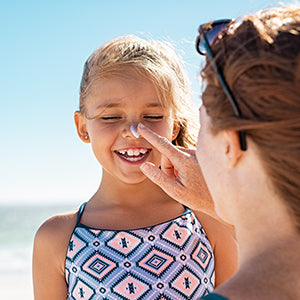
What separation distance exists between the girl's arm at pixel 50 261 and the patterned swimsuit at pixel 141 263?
0.05 meters

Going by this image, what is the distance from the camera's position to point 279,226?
4.34ft

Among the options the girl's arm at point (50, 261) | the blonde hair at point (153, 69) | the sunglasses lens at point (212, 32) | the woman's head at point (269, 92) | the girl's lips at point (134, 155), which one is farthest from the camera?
the blonde hair at point (153, 69)

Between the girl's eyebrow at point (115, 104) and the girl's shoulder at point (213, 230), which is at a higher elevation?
the girl's eyebrow at point (115, 104)

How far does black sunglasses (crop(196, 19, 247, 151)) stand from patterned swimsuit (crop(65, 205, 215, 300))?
149 cm

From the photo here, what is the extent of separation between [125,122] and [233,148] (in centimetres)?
159

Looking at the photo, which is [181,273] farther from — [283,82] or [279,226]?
[283,82]

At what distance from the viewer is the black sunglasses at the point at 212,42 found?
1306 millimetres

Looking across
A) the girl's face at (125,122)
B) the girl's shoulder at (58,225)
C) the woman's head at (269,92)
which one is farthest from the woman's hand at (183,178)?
the woman's head at (269,92)

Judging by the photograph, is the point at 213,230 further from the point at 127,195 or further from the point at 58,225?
the point at 58,225

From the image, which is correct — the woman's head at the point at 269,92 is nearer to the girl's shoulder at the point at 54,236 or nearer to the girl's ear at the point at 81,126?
the girl's shoulder at the point at 54,236

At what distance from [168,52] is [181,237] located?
142 centimetres

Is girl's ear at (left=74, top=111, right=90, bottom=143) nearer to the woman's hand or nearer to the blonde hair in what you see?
the blonde hair

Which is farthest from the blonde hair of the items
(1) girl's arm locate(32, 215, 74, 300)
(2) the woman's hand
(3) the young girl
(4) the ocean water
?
(4) the ocean water

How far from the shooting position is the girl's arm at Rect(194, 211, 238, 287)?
2.86 metres
